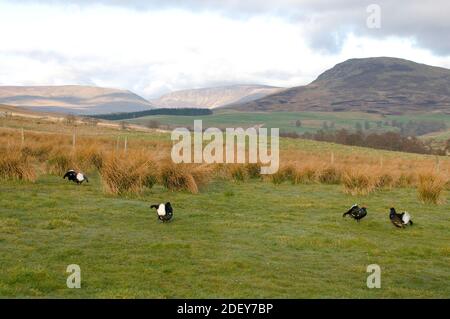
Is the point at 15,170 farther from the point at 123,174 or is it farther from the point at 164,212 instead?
the point at 164,212

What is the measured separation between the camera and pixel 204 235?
1103cm

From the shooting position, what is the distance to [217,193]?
17.6 meters

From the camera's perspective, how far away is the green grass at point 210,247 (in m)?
7.50

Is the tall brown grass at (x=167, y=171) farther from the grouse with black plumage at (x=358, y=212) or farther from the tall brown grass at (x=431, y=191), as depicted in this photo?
the grouse with black plumage at (x=358, y=212)

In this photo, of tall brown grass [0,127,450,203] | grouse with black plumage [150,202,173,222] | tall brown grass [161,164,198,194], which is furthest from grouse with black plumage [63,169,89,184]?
grouse with black plumage [150,202,173,222]

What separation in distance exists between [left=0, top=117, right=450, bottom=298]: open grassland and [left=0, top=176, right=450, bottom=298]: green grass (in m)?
0.03

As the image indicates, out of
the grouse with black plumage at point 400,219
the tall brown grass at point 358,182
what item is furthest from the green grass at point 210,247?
the tall brown grass at point 358,182

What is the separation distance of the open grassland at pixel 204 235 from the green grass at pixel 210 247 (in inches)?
1.1

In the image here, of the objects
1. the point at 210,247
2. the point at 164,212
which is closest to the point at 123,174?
the point at 164,212
